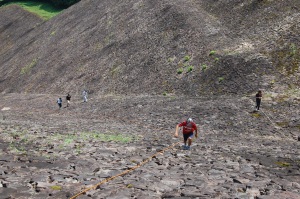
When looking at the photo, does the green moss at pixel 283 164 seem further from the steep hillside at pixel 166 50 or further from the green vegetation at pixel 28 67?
the green vegetation at pixel 28 67

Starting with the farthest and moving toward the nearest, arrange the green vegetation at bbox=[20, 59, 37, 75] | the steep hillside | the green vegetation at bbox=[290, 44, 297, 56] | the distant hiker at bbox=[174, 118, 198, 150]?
the green vegetation at bbox=[20, 59, 37, 75]
the steep hillside
the green vegetation at bbox=[290, 44, 297, 56]
the distant hiker at bbox=[174, 118, 198, 150]

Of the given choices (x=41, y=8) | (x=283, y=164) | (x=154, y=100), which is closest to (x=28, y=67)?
(x=154, y=100)

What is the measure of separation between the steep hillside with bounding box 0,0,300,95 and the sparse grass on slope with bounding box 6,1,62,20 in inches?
992

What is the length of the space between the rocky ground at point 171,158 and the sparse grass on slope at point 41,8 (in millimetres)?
71549

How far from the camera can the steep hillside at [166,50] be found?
3484 centimetres

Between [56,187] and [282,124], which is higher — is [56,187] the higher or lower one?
the lower one

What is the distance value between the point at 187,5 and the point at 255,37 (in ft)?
54.5

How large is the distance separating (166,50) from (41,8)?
222 ft

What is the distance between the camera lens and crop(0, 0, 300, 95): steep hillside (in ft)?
114

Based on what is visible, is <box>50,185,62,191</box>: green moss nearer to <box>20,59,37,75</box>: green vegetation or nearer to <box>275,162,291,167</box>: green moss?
<box>275,162,291,167</box>: green moss

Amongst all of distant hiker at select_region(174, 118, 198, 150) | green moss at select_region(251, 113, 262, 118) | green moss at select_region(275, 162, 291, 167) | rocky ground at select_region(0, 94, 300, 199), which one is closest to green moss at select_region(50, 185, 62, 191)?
rocky ground at select_region(0, 94, 300, 199)

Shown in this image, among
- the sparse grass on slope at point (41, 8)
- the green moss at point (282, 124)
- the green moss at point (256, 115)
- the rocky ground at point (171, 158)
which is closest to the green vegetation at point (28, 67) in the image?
the sparse grass on slope at point (41, 8)

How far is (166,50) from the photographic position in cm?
4431

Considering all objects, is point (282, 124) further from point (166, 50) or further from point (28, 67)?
point (28, 67)
